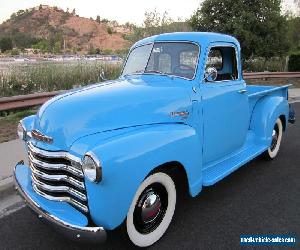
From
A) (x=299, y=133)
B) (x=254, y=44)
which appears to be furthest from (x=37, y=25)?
(x=299, y=133)

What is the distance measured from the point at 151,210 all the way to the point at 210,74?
1.67 meters

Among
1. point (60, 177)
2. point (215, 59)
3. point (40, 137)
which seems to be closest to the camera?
point (60, 177)

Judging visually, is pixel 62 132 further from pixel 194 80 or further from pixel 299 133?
pixel 299 133

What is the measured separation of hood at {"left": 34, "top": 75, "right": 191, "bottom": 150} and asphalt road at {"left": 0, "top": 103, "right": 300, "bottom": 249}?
1.04m

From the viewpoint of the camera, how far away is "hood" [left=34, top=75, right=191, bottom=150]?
3.08 m

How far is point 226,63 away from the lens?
4.90 m

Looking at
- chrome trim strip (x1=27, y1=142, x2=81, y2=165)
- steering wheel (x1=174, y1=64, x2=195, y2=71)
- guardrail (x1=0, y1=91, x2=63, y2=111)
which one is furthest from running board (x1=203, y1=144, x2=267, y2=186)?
guardrail (x1=0, y1=91, x2=63, y2=111)

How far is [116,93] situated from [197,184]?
1.21m

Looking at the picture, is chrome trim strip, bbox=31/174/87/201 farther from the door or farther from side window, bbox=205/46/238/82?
side window, bbox=205/46/238/82

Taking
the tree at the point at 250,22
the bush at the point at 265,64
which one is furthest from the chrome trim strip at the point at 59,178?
the bush at the point at 265,64

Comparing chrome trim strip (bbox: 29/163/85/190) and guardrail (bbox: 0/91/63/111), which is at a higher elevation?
guardrail (bbox: 0/91/63/111)

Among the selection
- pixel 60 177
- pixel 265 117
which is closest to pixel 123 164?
pixel 60 177

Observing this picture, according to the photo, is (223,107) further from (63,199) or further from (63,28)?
(63,28)

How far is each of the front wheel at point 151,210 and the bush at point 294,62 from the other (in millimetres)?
17923
